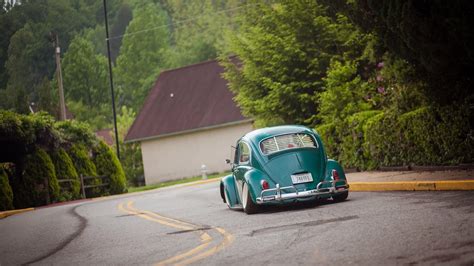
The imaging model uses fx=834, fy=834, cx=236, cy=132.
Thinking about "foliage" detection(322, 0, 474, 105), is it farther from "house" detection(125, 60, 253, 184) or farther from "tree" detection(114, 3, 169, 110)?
"tree" detection(114, 3, 169, 110)

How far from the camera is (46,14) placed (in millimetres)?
56344

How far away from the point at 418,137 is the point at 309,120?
387 inches

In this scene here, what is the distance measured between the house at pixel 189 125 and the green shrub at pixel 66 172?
52.3 feet

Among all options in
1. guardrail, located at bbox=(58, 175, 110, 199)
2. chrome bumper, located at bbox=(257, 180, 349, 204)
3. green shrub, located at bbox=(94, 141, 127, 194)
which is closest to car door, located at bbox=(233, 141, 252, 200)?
chrome bumper, located at bbox=(257, 180, 349, 204)

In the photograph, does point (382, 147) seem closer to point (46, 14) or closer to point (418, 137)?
point (418, 137)

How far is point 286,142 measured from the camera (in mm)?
16188

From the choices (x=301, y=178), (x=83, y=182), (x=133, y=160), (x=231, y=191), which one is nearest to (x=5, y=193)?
(x=83, y=182)

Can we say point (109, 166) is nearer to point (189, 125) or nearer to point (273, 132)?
point (189, 125)

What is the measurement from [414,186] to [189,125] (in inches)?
1545

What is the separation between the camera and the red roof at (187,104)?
53.8m

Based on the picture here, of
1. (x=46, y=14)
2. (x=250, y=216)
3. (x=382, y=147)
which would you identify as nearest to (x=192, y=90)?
(x=46, y=14)

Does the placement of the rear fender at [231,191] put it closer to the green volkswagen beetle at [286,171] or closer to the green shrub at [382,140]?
the green volkswagen beetle at [286,171]

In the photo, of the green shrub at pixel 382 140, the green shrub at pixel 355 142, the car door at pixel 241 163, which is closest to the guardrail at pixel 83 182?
the green shrub at pixel 355 142

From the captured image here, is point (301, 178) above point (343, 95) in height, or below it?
below
